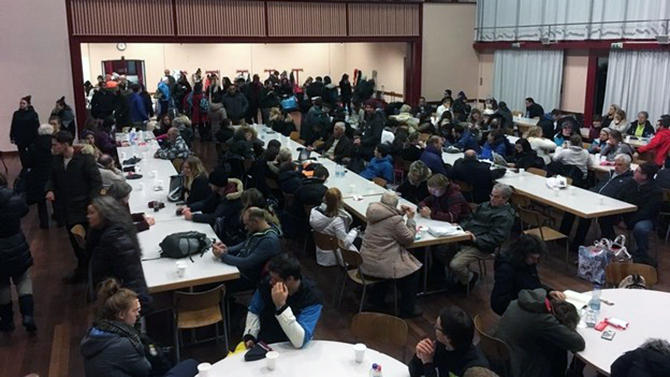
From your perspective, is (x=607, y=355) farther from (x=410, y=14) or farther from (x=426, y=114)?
(x=410, y=14)

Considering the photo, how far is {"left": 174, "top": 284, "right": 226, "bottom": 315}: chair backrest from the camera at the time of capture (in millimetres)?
4801

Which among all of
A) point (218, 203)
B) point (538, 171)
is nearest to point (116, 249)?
point (218, 203)

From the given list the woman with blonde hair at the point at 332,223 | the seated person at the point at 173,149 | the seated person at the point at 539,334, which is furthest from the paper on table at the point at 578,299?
the seated person at the point at 173,149

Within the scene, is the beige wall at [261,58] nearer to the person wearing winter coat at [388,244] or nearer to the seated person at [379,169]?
the seated person at [379,169]

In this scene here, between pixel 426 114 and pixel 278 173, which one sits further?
pixel 426 114

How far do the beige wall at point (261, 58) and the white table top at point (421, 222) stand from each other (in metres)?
13.1

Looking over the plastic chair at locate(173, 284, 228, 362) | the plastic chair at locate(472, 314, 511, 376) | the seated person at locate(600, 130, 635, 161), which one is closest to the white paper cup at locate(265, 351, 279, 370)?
the plastic chair at locate(173, 284, 228, 362)

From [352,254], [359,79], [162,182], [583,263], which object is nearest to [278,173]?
[162,182]

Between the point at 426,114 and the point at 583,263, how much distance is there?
7.11m

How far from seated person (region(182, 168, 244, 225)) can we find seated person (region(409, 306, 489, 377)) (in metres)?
3.29

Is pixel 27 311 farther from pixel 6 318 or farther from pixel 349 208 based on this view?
pixel 349 208

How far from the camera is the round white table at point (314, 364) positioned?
11.8 ft

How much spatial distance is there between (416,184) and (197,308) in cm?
346

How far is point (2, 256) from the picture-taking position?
5445 mm
